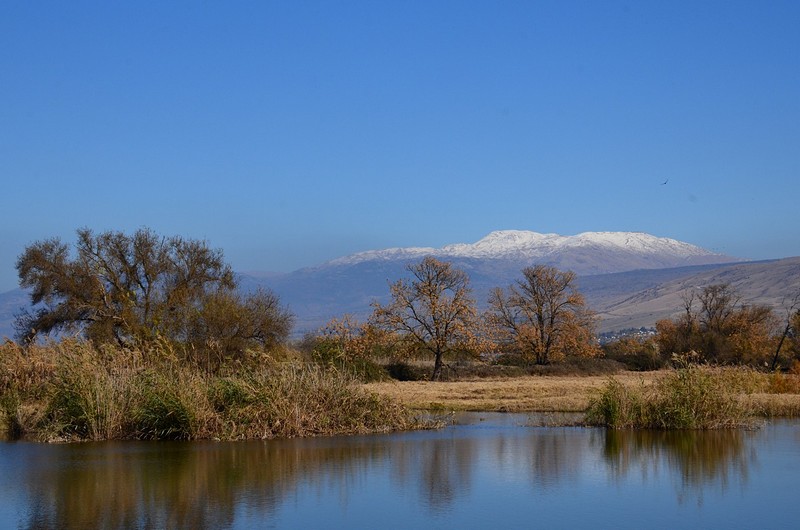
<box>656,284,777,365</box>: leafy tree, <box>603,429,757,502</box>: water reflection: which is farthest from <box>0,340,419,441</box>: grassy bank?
<box>656,284,777,365</box>: leafy tree

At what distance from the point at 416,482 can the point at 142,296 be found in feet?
120

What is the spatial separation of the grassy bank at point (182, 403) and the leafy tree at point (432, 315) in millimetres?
29437

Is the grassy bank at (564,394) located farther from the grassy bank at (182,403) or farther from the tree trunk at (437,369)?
the tree trunk at (437,369)

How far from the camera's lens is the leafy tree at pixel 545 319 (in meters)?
64.8

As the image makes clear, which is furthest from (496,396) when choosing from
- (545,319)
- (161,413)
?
(545,319)

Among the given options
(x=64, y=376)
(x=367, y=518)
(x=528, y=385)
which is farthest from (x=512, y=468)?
(x=528, y=385)

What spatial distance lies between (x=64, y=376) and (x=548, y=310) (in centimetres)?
4612

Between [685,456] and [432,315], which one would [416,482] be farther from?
[432,315]

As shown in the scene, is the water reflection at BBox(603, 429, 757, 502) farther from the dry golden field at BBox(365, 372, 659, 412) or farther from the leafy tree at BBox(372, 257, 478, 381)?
the leafy tree at BBox(372, 257, 478, 381)

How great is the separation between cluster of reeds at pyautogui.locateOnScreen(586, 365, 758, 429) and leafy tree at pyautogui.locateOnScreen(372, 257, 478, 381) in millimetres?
28078

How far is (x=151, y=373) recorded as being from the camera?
24969 mm

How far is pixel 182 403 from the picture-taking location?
24.2 meters

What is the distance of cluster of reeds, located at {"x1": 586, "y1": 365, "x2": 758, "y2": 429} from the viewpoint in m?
26.3

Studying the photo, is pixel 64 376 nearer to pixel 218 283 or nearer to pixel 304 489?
pixel 304 489
